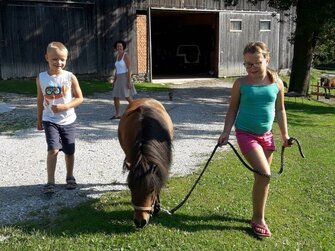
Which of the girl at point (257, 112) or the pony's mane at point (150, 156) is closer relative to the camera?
the pony's mane at point (150, 156)

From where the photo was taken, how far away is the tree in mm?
12328

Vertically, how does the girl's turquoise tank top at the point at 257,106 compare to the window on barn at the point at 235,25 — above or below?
below

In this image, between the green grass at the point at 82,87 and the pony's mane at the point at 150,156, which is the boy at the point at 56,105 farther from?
the green grass at the point at 82,87

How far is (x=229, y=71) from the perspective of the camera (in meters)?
21.9

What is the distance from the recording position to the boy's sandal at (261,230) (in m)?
4.10

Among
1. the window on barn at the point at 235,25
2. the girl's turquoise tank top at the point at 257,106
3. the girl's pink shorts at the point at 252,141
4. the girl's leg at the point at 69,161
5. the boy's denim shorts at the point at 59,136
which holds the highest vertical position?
the window on barn at the point at 235,25

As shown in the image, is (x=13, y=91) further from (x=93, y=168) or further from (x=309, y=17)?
(x=309, y=17)

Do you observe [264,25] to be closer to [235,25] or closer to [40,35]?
[235,25]

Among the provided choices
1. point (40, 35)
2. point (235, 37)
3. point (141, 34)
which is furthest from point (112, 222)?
point (235, 37)

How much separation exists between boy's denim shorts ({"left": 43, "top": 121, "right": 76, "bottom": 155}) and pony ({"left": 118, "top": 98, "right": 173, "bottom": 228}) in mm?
976

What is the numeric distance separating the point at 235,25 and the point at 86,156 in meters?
16.4

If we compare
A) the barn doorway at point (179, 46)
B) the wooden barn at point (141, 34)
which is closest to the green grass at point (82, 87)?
the wooden barn at point (141, 34)

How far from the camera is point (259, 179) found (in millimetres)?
3969

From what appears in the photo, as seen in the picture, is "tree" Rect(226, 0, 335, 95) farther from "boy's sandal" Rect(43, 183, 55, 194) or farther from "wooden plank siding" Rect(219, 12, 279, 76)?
"boy's sandal" Rect(43, 183, 55, 194)
